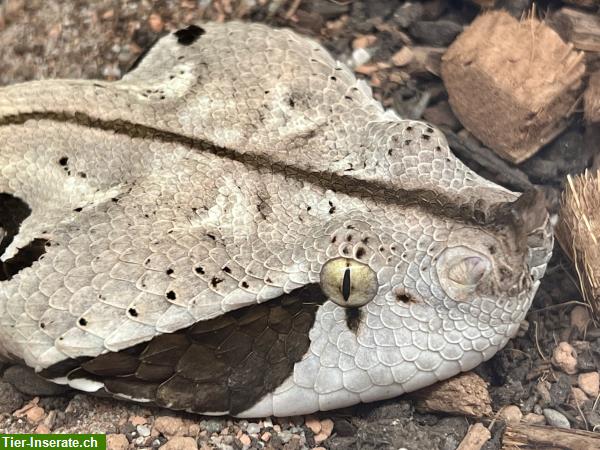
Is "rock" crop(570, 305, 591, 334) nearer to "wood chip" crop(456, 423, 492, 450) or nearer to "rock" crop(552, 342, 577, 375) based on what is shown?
"rock" crop(552, 342, 577, 375)

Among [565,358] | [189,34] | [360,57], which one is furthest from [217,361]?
[360,57]

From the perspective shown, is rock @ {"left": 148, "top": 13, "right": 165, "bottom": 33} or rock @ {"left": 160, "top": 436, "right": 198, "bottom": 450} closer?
rock @ {"left": 160, "top": 436, "right": 198, "bottom": 450}

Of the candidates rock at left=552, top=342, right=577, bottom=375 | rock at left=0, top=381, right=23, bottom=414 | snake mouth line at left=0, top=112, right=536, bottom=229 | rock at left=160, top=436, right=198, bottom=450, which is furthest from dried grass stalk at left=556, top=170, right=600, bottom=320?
rock at left=0, top=381, right=23, bottom=414

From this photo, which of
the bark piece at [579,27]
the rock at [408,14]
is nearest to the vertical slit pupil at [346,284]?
the bark piece at [579,27]

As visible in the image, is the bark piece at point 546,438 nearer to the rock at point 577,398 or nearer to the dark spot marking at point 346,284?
the rock at point 577,398

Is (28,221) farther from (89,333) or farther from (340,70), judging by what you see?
(340,70)

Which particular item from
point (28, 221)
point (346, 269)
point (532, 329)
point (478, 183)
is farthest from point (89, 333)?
point (532, 329)
